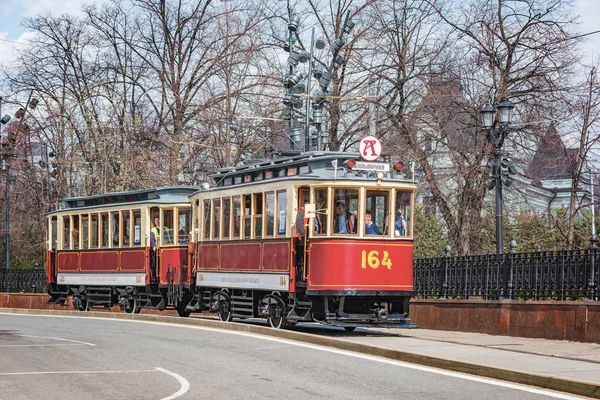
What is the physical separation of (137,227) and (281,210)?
30.3ft

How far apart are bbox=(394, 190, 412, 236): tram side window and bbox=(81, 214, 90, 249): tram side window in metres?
13.8

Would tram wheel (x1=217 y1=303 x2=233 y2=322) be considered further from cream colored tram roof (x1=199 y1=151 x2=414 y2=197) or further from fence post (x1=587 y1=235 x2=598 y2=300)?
fence post (x1=587 y1=235 x2=598 y2=300)

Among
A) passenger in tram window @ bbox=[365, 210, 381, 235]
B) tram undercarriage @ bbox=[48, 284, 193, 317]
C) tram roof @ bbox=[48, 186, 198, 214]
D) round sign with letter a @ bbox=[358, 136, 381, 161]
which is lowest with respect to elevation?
tram undercarriage @ bbox=[48, 284, 193, 317]

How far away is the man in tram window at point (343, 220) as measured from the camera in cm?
2039

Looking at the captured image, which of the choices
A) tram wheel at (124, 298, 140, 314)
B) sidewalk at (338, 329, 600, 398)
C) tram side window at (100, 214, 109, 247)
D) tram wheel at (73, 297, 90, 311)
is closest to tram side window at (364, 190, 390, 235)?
sidewalk at (338, 329, 600, 398)

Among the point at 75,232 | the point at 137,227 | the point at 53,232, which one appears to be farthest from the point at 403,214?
the point at 53,232

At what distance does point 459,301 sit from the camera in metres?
21.0

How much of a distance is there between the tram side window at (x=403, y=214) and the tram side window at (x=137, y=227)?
34.7 feet

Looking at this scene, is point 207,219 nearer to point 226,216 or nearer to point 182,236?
point 226,216

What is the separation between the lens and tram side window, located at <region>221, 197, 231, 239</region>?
23.7m

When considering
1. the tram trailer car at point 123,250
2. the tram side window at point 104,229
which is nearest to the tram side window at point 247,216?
the tram trailer car at point 123,250

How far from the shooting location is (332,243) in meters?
20.2

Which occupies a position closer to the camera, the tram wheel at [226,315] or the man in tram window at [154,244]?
the tram wheel at [226,315]

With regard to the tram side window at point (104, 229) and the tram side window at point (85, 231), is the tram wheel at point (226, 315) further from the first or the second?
the tram side window at point (85, 231)
